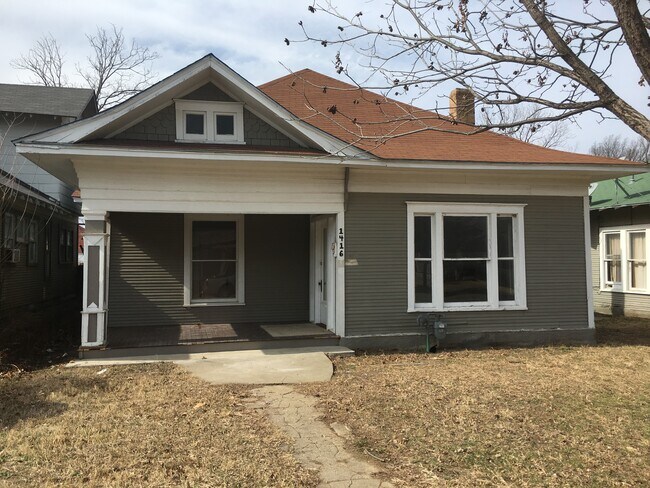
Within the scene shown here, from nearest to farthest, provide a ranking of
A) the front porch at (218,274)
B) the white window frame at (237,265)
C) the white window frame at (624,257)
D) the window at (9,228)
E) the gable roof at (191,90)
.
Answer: the gable roof at (191,90) → the front porch at (218,274) → the white window frame at (237,265) → the window at (9,228) → the white window frame at (624,257)

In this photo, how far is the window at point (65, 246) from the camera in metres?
16.9

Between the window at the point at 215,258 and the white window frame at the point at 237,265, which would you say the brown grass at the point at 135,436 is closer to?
the white window frame at the point at 237,265

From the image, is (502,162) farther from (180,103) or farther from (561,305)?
(180,103)

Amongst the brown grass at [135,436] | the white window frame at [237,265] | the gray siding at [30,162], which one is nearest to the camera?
the brown grass at [135,436]

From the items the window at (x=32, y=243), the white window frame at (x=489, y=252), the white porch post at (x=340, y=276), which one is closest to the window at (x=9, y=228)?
the window at (x=32, y=243)

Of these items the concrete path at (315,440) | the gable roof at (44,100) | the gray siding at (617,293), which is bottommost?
the concrete path at (315,440)

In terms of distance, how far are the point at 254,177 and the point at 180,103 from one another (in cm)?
194

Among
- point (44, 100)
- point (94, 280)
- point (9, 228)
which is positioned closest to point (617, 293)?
point (94, 280)

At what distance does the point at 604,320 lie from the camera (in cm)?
1363

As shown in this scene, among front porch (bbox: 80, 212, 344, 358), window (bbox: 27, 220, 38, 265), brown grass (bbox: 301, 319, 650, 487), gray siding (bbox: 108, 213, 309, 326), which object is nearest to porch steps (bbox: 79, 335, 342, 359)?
front porch (bbox: 80, 212, 344, 358)

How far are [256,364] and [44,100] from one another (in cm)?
1510

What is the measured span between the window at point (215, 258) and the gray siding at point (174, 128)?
2.33 meters

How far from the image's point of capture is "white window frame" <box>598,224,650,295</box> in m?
13.7

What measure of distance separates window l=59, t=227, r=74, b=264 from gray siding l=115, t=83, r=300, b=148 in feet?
30.5
